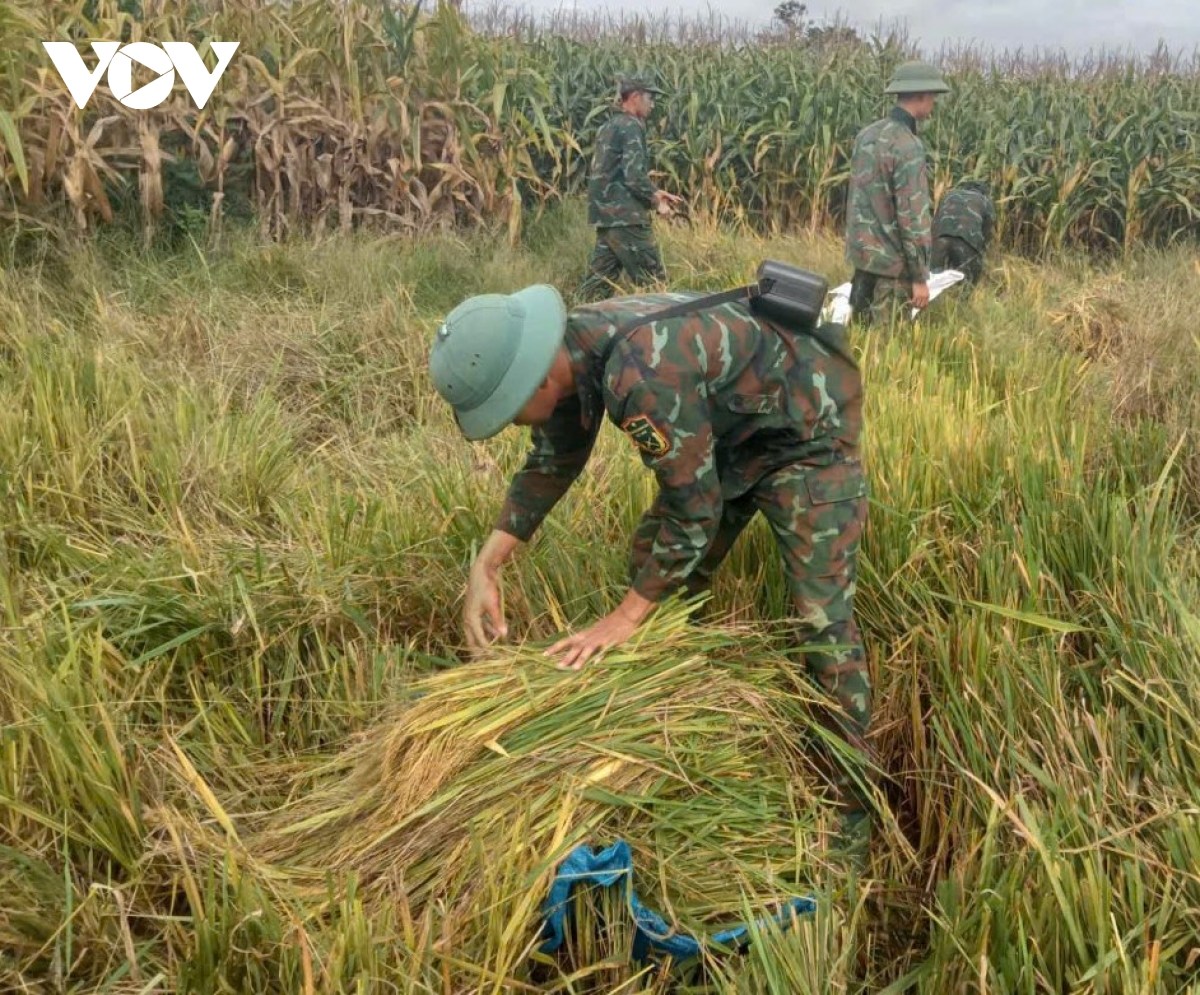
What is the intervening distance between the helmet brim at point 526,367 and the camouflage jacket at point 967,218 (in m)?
5.77

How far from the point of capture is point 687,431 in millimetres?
2174

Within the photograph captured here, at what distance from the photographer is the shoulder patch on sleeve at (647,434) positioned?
2.14 meters

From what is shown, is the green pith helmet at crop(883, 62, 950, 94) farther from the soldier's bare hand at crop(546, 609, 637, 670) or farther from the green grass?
the soldier's bare hand at crop(546, 609, 637, 670)

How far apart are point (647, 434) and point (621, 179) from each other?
547 cm

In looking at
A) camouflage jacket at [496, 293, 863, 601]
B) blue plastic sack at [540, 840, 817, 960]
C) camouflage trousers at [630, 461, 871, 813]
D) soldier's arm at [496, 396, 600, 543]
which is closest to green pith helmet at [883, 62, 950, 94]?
camouflage jacket at [496, 293, 863, 601]

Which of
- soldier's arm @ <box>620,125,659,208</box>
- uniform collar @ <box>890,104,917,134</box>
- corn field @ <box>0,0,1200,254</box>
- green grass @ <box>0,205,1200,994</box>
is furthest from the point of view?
soldier's arm @ <box>620,125,659,208</box>

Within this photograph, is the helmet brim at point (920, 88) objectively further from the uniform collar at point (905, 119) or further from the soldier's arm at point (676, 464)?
the soldier's arm at point (676, 464)

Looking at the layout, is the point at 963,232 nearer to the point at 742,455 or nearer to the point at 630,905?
the point at 742,455

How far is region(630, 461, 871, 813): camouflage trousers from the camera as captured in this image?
2.49 meters

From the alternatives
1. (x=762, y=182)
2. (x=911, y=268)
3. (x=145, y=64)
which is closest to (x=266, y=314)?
(x=145, y=64)

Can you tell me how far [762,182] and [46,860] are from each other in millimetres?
9267

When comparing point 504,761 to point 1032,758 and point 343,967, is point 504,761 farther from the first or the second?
point 1032,758

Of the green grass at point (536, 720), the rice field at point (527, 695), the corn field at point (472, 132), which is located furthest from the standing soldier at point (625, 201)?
the green grass at point (536, 720)

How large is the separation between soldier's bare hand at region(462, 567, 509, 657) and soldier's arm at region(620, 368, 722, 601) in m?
0.41
